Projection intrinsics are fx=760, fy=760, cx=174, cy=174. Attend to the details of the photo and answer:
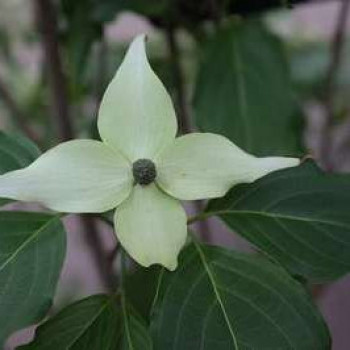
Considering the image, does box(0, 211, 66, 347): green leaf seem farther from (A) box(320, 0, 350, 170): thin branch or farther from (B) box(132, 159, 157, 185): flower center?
(A) box(320, 0, 350, 170): thin branch

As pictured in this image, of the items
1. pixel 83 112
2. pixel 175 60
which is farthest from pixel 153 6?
pixel 83 112

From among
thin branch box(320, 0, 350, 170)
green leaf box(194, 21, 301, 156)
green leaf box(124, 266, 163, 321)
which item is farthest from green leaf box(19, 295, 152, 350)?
thin branch box(320, 0, 350, 170)

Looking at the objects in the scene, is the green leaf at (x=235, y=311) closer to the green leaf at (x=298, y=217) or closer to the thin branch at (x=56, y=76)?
the green leaf at (x=298, y=217)

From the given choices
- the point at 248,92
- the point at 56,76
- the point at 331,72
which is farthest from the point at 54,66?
the point at 331,72

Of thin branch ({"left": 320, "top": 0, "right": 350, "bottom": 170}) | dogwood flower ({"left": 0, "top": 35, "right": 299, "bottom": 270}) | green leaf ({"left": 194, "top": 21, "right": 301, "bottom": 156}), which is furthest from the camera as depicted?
thin branch ({"left": 320, "top": 0, "right": 350, "bottom": 170})

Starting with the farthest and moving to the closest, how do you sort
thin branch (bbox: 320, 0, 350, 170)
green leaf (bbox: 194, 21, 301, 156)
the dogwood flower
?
thin branch (bbox: 320, 0, 350, 170)
green leaf (bbox: 194, 21, 301, 156)
the dogwood flower

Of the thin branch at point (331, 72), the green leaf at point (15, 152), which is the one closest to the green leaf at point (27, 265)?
the green leaf at point (15, 152)

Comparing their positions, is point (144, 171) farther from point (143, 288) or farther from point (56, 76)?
point (56, 76)
